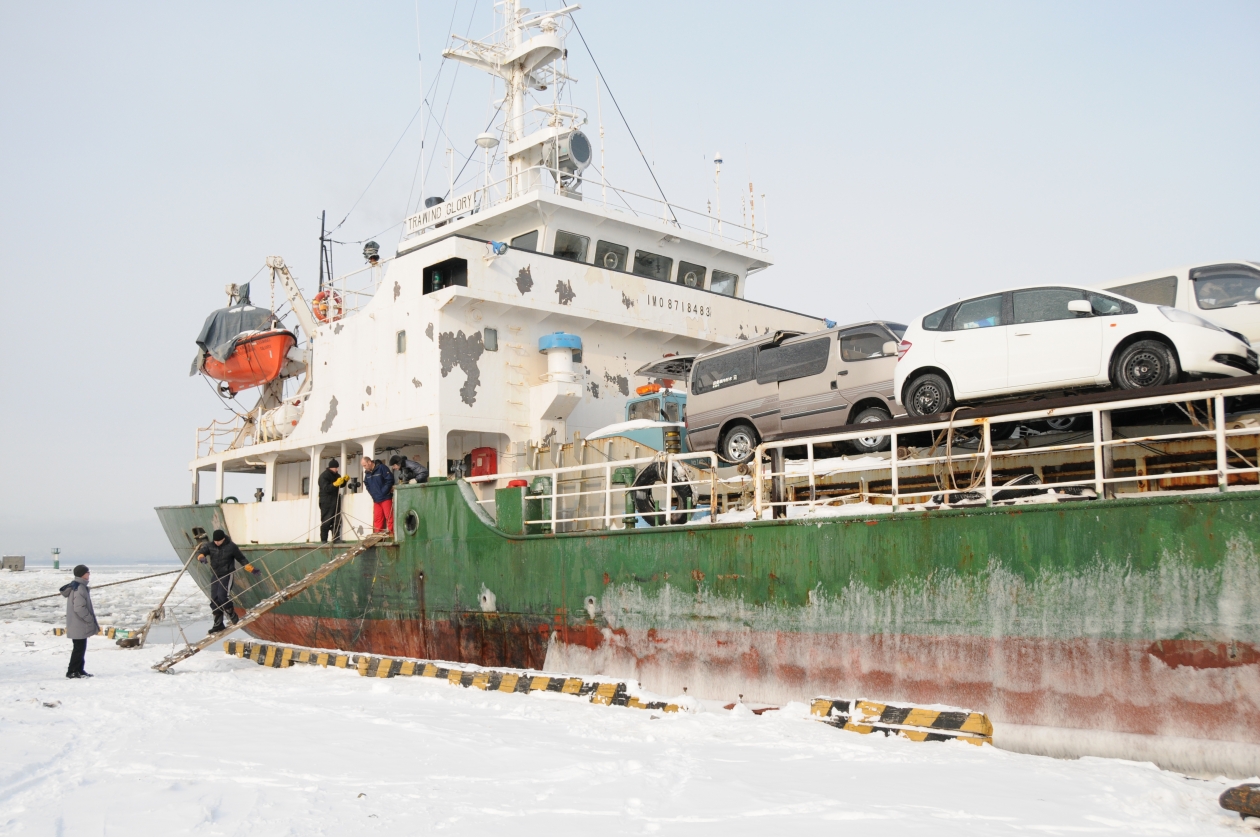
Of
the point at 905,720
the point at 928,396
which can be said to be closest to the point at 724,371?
the point at 928,396

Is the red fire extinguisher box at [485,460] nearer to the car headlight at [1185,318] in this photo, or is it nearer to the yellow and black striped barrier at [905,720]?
the yellow and black striped barrier at [905,720]

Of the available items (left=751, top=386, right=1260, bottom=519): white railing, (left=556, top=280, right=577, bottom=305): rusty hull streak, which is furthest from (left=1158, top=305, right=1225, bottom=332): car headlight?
(left=556, top=280, right=577, bottom=305): rusty hull streak

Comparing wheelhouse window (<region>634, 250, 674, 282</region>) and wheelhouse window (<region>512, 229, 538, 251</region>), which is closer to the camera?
wheelhouse window (<region>512, 229, 538, 251</region>)

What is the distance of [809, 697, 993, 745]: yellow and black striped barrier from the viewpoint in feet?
26.6

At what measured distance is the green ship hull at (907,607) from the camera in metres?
7.42

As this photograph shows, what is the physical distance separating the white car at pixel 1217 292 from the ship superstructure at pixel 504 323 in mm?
8273

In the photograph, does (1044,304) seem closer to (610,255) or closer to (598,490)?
(598,490)

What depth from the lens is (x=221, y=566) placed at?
15883 mm

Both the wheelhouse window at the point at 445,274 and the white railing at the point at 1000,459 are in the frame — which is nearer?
the white railing at the point at 1000,459

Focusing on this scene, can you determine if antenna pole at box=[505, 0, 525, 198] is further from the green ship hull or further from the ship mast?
the green ship hull

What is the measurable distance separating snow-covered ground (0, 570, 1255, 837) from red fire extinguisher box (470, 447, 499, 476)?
5.61 m

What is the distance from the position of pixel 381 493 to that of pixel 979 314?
8779 millimetres

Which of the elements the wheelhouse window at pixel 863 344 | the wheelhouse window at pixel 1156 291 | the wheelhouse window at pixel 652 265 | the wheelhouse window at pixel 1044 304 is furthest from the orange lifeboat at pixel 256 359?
the wheelhouse window at pixel 1156 291

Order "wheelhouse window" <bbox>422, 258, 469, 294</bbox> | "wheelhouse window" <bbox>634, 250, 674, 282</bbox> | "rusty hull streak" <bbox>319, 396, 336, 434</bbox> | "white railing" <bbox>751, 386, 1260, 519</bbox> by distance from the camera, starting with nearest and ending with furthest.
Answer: "white railing" <bbox>751, 386, 1260, 519</bbox>, "wheelhouse window" <bbox>422, 258, 469, 294</bbox>, "rusty hull streak" <bbox>319, 396, 336, 434</bbox>, "wheelhouse window" <bbox>634, 250, 674, 282</bbox>
